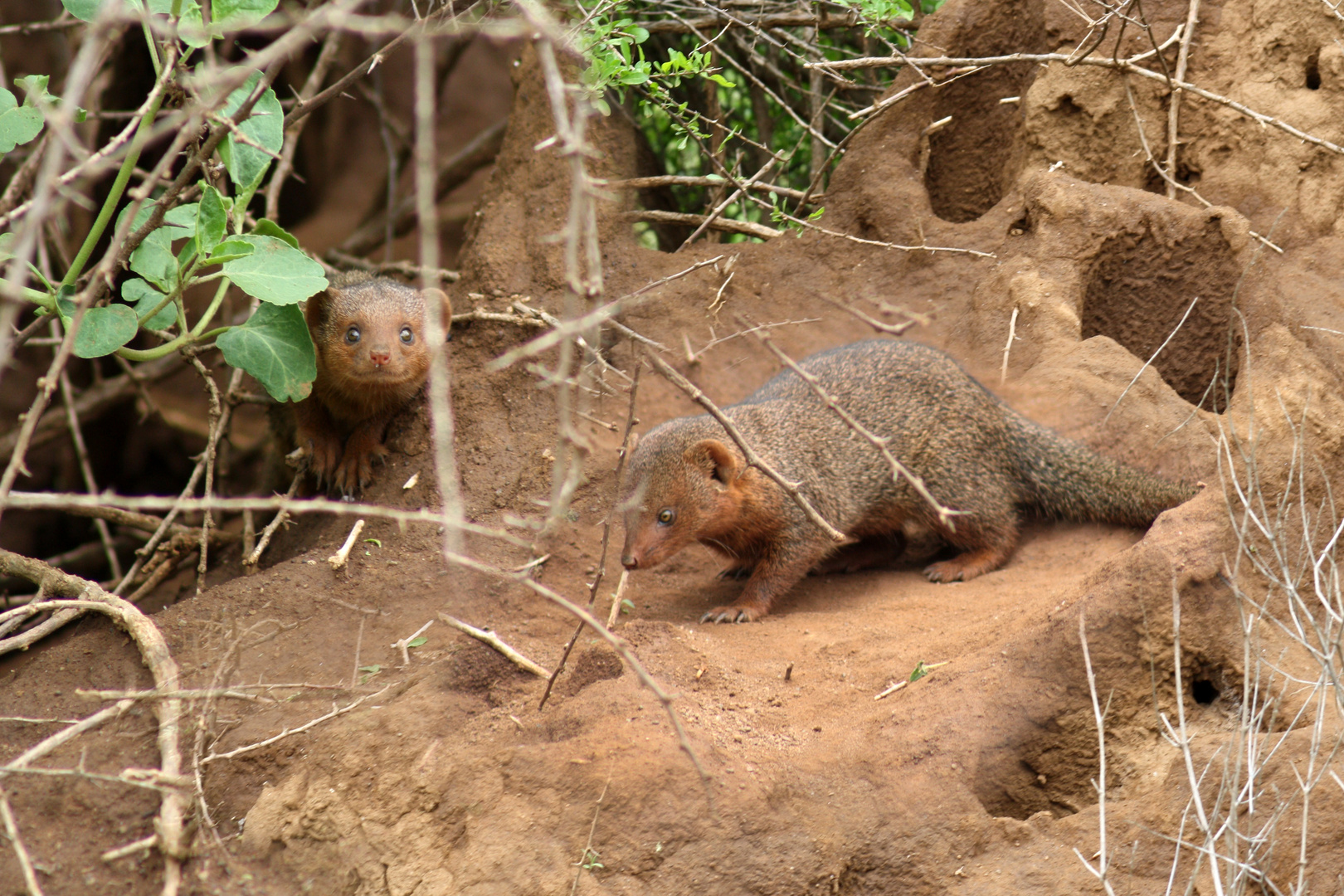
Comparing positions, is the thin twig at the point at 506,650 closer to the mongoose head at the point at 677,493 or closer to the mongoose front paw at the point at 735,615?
the mongoose head at the point at 677,493

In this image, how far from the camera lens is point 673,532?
350 cm

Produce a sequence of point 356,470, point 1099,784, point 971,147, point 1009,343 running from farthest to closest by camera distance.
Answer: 1. point 971,147
2. point 356,470
3. point 1009,343
4. point 1099,784

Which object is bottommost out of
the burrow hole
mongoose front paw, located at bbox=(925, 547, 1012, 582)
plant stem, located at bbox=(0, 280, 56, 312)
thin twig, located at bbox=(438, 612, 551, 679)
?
mongoose front paw, located at bbox=(925, 547, 1012, 582)

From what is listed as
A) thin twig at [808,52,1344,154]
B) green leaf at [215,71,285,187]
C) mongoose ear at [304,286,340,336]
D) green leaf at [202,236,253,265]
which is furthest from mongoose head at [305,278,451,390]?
thin twig at [808,52,1344,154]

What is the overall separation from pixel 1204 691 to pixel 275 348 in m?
2.64

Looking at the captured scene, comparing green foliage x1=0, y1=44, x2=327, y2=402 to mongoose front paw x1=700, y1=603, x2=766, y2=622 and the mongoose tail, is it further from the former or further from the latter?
the mongoose tail

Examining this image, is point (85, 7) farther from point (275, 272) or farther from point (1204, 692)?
point (1204, 692)

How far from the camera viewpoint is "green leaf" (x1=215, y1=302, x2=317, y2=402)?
303cm

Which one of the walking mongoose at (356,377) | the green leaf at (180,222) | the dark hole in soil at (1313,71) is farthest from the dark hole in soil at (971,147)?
the green leaf at (180,222)

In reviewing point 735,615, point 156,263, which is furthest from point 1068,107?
point 156,263

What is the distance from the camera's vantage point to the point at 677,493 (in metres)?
3.49

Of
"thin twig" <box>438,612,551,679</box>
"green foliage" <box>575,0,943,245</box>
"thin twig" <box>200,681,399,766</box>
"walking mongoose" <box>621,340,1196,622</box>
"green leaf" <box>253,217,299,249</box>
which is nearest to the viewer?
"thin twig" <box>200,681,399,766</box>

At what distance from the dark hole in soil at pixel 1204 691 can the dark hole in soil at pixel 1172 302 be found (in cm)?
143

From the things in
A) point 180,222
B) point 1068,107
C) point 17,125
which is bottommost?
point 180,222
